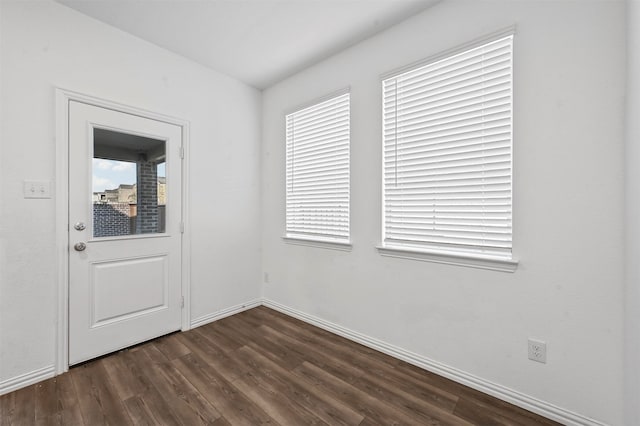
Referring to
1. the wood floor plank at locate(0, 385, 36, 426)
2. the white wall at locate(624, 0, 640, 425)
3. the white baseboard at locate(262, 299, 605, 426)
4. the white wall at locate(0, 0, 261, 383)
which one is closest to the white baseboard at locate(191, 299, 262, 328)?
the white wall at locate(0, 0, 261, 383)

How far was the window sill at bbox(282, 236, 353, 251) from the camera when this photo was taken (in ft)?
8.80

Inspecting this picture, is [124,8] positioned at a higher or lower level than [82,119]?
higher

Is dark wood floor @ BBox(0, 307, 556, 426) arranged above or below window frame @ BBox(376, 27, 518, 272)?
below

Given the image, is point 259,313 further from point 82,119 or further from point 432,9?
point 432,9

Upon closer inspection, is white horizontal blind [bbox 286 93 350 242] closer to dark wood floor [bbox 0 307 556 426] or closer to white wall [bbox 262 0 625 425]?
white wall [bbox 262 0 625 425]

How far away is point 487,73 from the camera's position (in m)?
1.86

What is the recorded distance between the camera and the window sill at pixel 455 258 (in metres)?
1.79

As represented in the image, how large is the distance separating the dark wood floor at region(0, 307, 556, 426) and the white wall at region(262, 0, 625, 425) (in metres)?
0.29

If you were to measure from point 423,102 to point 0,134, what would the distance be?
9.89 feet

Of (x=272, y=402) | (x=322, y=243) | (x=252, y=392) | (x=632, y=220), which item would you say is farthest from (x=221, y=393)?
(x=632, y=220)

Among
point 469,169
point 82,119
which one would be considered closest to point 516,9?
point 469,169

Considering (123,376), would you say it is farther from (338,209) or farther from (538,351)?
(538,351)

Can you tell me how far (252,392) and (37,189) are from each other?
2.13 meters

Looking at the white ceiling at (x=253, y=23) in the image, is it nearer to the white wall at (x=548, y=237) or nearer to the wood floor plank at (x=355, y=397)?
the white wall at (x=548, y=237)
